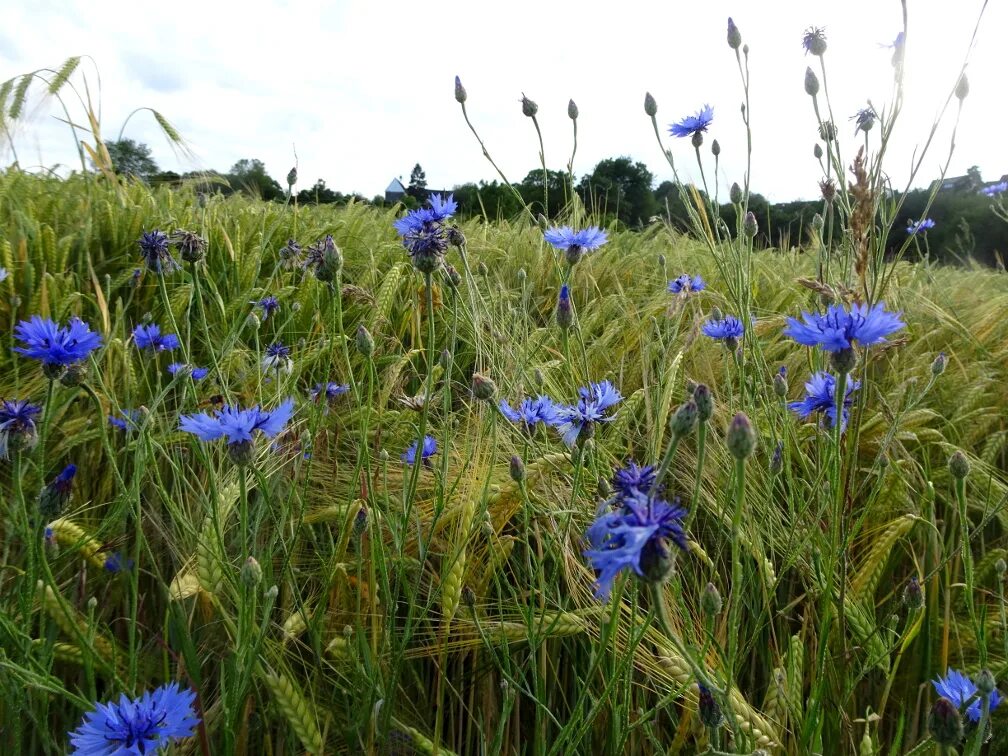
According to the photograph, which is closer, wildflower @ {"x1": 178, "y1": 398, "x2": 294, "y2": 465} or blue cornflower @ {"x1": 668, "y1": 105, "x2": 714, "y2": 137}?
A: wildflower @ {"x1": 178, "y1": 398, "x2": 294, "y2": 465}

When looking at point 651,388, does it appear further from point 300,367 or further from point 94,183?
point 94,183

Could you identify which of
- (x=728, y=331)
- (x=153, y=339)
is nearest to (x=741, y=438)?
(x=728, y=331)

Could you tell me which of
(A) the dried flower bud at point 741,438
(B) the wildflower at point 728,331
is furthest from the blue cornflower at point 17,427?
(B) the wildflower at point 728,331

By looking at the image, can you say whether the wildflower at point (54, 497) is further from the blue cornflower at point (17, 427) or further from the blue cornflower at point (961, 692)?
the blue cornflower at point (961, 692)

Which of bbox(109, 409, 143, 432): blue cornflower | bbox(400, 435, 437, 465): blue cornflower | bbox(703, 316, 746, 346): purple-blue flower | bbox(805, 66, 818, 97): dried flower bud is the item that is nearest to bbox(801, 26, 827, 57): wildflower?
bbox(805, 66, 818, 97): dried flower bud

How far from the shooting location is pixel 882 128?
3.83 feet

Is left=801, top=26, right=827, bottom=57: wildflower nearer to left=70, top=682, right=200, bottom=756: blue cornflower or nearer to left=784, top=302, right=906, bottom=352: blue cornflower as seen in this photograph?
left=784, top=302, right=906, bottom=352: blue cornflower

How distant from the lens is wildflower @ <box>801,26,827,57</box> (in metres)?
1.42

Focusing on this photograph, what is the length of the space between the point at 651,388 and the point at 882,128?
73 cm

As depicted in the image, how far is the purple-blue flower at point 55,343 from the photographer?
0.99 metres

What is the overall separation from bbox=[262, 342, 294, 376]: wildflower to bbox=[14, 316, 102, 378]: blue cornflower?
0.38 metres

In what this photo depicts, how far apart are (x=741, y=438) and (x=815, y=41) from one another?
1191 mm

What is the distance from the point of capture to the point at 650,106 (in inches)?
58.2

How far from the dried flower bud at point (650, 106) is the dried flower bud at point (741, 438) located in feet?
3.40
